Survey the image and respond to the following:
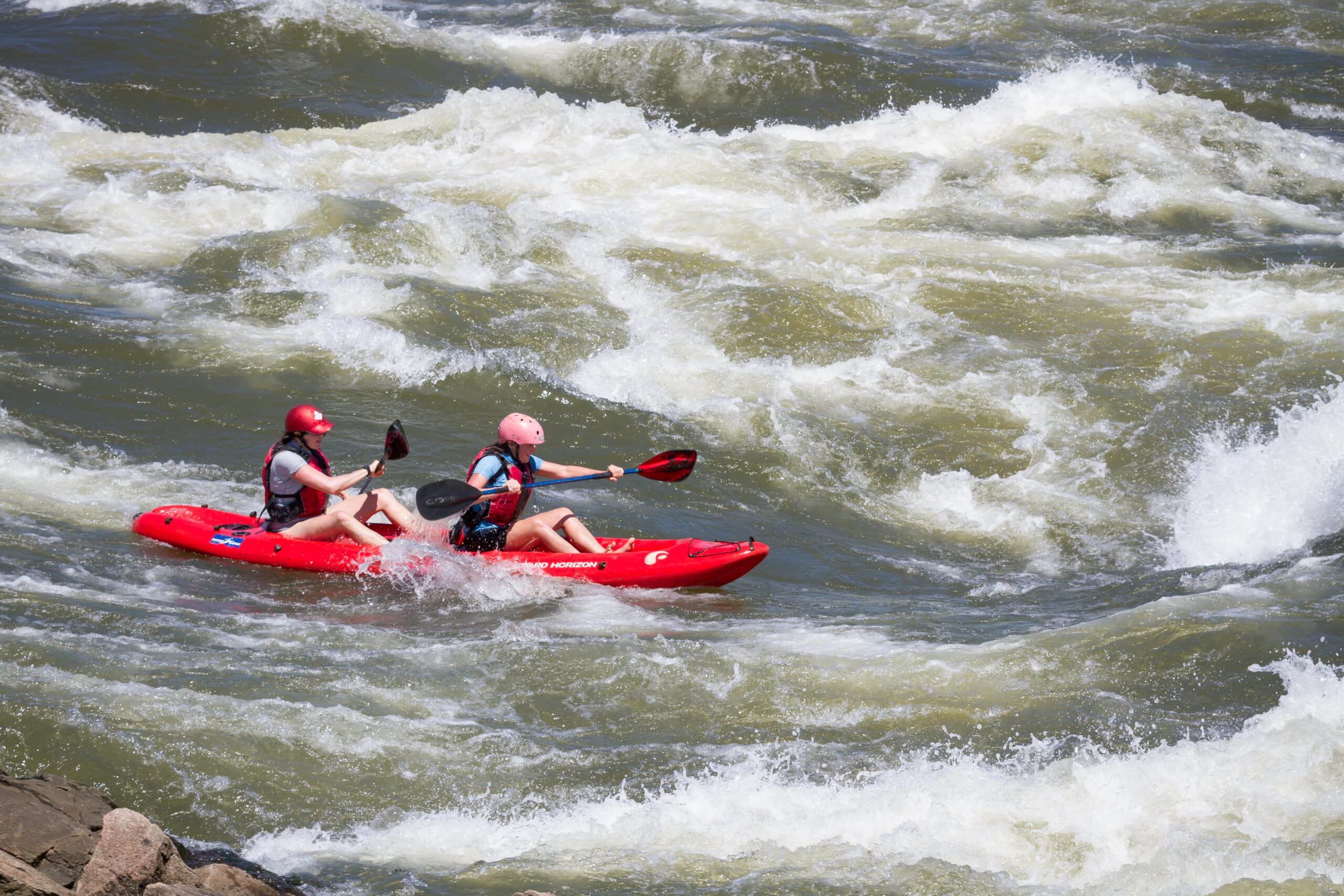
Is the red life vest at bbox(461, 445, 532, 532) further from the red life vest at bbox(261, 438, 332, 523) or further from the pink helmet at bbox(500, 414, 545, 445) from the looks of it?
the red life vest at bbox(261, 438, 332, 523)

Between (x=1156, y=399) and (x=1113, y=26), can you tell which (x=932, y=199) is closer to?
(x=1156, y=399)

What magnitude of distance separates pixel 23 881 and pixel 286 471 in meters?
4.26

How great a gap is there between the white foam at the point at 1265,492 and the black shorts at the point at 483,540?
12.8 feet

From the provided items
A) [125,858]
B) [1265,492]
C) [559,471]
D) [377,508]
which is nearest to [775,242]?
[559,471]

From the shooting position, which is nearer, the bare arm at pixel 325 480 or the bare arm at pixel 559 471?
the bare arm at pixel 325 480

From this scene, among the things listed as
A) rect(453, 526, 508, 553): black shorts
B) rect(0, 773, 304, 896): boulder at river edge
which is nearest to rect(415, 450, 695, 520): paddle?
rect(453, 526, 508, 553): black shorts

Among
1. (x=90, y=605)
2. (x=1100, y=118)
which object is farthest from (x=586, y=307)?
(x=1100, y=118)

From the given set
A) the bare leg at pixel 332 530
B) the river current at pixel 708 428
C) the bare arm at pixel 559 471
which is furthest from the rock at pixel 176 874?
the bare arm at pixel 559 471

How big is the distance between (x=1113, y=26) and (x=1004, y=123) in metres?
5.95

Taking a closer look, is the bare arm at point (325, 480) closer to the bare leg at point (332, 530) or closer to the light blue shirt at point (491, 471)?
the bare leg at point (332, 530)

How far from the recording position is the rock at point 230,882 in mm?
3830

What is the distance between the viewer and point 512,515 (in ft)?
24.8

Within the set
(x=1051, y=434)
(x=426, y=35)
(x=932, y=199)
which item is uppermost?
(x=426, y=35)

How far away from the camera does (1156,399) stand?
9.58 metres
